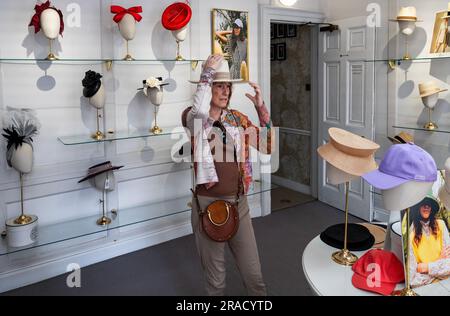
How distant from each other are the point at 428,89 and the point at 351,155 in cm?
222

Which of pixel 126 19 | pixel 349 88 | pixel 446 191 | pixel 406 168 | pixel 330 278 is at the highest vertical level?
pixel 126 19

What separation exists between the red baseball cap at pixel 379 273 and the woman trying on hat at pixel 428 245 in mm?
71

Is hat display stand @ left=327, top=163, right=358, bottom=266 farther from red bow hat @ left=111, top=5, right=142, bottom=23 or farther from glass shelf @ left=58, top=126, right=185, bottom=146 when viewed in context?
red bow hat @ left=111, top=5, right=142, bottom=23

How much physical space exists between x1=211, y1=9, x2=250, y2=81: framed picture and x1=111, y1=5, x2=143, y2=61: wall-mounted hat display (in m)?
0.92

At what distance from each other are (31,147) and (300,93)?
3.55 metres

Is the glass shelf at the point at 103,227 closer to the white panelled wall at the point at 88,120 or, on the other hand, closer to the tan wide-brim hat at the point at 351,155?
the white panelled wall at the point at 88,120

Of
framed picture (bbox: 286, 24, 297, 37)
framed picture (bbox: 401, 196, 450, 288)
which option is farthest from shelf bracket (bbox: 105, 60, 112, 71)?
framed picture (bbox: 286, 24, 297, 37)

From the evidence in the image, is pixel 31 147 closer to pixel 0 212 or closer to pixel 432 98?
pixel 0 212

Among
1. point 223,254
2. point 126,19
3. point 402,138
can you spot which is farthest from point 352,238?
point 126,19

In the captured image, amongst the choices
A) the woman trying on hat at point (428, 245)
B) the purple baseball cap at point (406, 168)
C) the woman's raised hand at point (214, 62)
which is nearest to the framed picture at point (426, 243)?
the woman trying on hat at point (428, 245)

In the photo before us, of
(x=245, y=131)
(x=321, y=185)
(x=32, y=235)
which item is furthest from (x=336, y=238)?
(x=321, y=185)

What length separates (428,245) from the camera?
1462 millimetres

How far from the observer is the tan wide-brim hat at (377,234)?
6.00ft

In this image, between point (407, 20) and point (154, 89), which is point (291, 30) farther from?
point (154, 89)
